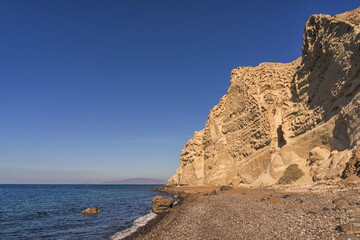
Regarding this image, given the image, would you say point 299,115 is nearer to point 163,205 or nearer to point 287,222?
point 163,205

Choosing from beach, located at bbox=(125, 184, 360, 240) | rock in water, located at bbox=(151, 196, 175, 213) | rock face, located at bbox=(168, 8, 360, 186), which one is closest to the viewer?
beach, located at bbox=(125, 184, 360, 240)

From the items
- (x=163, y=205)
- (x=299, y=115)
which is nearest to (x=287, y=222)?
(x=163, y=205)

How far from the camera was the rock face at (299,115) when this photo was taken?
778 inches

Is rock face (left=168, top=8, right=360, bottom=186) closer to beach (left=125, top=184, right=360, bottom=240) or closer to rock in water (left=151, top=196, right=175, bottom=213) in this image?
beach (left=125, top=184, right=360, bottom=240)

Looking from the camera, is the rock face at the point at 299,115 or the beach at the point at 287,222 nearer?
the beach at the point at 287,222

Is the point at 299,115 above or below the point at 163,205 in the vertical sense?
above

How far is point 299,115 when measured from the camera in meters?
28.4

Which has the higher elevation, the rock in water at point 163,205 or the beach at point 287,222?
the beach at point 287,222

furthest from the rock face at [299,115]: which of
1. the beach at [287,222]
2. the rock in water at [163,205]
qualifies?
the rock in water at [163,205]

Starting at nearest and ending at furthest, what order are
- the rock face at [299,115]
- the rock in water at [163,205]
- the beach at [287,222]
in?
1. the beach at [287,222]
2. the rock face at [299,115]
3. the rock in water at [163,205]

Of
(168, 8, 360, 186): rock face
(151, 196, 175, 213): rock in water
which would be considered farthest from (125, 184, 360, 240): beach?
(168, 8, 360, 186): rock face

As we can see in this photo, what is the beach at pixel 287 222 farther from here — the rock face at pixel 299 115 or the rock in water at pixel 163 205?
the rock face at pixel 299 115

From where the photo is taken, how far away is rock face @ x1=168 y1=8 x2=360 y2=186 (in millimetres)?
19750

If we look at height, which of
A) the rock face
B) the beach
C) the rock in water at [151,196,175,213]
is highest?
the rock face
